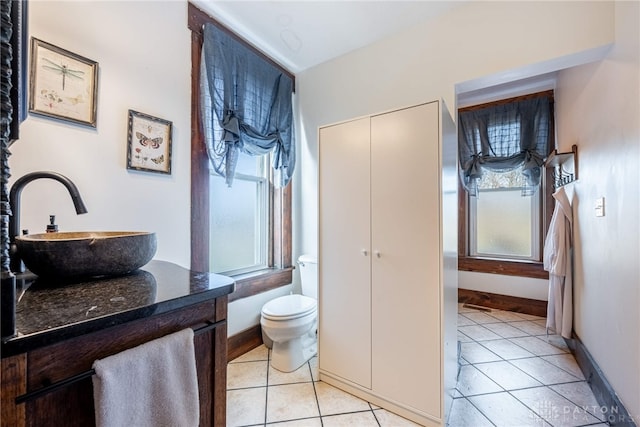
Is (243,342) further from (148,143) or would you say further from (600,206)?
(600,206)

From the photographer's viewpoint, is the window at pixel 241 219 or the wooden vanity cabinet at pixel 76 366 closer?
the wooden vanity cabinet at pixel 76 366

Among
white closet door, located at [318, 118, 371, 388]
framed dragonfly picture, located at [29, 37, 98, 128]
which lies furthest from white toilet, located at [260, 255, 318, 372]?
framed dragonfly picture, located at [29, 37, 98, 128]

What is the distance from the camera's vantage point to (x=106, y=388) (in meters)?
0.59

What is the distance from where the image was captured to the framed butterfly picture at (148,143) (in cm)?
159

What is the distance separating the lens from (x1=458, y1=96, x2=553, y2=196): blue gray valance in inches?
121

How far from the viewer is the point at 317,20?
208 centimetres

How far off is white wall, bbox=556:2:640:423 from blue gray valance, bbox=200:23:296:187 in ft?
7.26

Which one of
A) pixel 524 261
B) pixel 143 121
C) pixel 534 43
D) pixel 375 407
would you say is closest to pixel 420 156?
pixel 534 43

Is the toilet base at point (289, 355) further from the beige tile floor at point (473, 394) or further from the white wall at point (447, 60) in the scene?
the white wall at point (447, 60)

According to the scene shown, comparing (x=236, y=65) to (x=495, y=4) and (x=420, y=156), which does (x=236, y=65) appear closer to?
(x=420, y=156)

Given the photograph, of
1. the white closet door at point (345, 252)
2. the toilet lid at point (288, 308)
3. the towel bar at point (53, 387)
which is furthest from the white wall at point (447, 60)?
the towel bar at point (53, 387)

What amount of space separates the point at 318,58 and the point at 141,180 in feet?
6.16

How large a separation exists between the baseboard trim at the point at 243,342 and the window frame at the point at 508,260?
2.69m

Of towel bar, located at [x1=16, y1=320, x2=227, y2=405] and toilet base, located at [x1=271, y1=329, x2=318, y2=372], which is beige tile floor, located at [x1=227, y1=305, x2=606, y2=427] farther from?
towel bar, located at [x1=16, y1=320, x2=227, y2=405]
